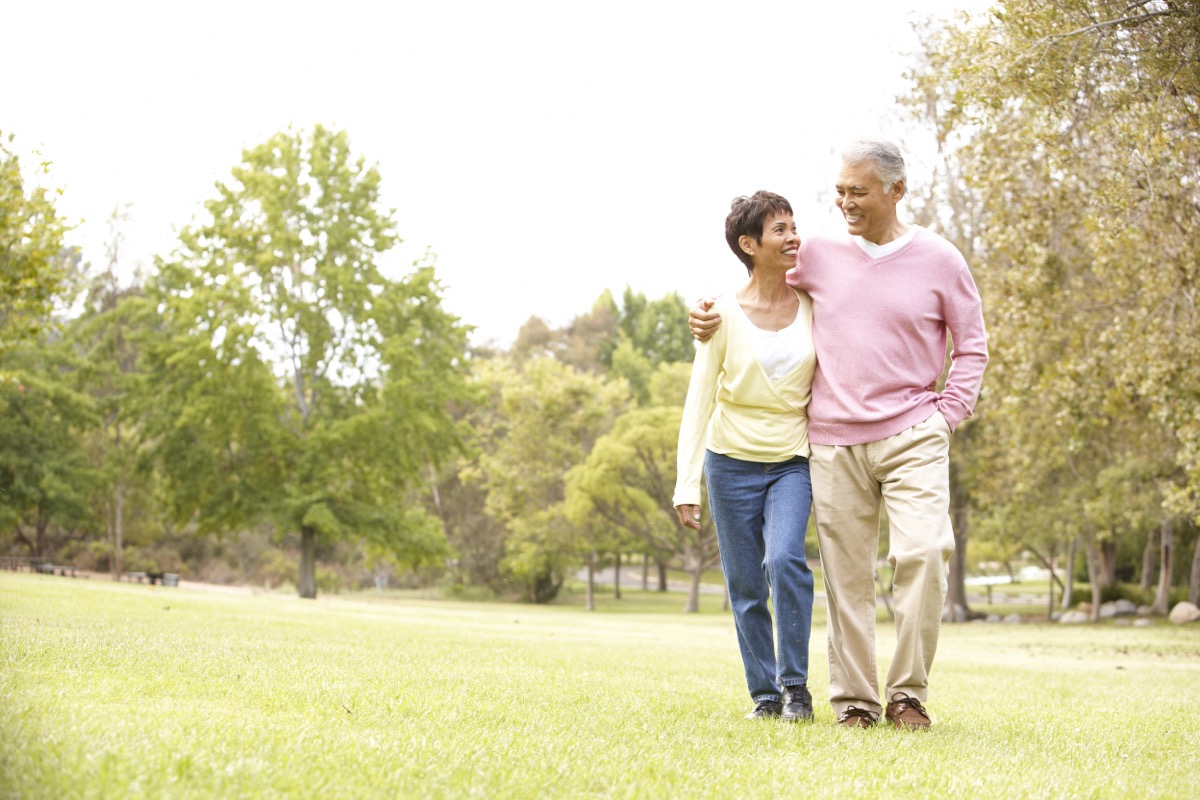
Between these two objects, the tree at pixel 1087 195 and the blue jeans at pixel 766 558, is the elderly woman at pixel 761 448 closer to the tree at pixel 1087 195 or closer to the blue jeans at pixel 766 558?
the blue jeans at pixel 766 558

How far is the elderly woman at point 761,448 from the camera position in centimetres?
521

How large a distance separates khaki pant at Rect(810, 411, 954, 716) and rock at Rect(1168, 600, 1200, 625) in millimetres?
32282

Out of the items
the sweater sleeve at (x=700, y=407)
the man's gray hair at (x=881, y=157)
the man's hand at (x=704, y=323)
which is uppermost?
the man's gray hair at (x=881, y=157)

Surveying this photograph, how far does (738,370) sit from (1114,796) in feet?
8.12

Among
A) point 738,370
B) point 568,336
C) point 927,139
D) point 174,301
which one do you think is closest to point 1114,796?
point 738,370

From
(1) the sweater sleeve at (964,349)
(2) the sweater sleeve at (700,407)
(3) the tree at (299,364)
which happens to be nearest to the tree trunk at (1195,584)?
(3) the tree at (299,364)

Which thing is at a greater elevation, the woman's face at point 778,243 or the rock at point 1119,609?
the woman's face at point 778,243

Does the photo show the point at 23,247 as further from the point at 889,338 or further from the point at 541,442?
the point at 541,442

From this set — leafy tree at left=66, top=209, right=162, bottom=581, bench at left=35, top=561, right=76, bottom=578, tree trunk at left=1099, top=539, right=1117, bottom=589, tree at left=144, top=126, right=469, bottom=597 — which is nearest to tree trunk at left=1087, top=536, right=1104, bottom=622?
tree trunk at left=1099, top=539, right=1117, bottom=589

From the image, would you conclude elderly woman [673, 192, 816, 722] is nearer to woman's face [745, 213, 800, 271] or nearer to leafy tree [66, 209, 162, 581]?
woman's face [745, 213, 800, 271]

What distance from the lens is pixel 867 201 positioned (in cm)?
524

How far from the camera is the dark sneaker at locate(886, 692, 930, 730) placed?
500 centimetres

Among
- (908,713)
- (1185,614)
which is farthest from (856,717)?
(1185,614)

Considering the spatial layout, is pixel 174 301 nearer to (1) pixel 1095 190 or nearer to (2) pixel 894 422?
(1) pixel 1095 190
